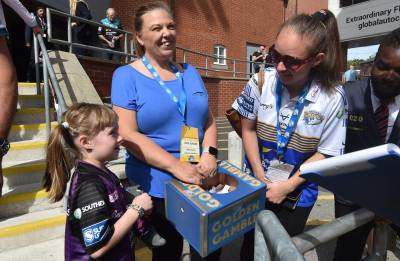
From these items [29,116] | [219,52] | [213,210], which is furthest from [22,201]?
[219,52]

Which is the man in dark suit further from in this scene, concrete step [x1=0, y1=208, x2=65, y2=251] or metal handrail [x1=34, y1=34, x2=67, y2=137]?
concrete step [x1=0, y1=208, x2=65, y2=251]

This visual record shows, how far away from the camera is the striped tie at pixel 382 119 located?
1940 mm

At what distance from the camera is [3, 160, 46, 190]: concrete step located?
11.3 feet

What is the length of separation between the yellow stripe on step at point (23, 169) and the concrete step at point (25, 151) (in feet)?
0.92

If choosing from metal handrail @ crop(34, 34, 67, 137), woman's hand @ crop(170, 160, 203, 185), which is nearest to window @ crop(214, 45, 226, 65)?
metal handrail @ crop(34, 34, 67, 137)

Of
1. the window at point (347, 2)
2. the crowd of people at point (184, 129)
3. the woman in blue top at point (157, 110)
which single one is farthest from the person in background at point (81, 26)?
the window at point (347, 2)

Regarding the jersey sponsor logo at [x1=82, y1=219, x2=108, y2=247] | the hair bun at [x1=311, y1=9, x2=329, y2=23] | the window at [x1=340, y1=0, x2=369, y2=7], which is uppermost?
the window at [x1=340, y1=0, x2=369, y2=7]

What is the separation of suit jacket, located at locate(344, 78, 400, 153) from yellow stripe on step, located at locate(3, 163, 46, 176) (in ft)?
10.1

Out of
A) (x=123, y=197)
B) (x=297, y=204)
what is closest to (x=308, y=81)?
(x=297, y=204)

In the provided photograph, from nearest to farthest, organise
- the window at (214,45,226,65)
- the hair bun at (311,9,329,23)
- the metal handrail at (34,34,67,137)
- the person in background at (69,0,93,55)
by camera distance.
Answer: the hair bun at (311,9,329,23), the metal handrail at (34,34,67,137), the person in background at (69,0,93,55), the window at (214,45,226,65)

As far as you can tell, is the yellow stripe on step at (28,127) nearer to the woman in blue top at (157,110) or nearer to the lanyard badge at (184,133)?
the woman in blue top at (157,110)

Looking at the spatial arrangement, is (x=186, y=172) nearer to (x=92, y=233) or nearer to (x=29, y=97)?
(x=92, y=233)

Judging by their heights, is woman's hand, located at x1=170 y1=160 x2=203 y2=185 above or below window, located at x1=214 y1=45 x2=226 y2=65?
below

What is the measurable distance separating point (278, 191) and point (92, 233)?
0.97 meters
